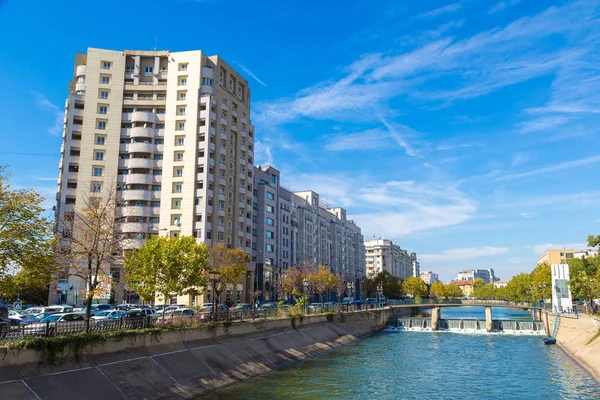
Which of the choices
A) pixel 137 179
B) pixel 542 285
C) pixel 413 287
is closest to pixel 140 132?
pixel 137 179

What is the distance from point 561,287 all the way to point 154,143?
8103cm

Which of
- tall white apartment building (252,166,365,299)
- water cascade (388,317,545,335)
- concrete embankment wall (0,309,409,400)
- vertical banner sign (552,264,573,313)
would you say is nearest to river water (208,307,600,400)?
concrete embankment wall (0,309,409,400)

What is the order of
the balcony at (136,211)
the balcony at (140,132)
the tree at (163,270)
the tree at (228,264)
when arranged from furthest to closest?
the balcony at (140,132) → the balcony at (136,211) → the tree at (228,264) → the tree at (163,270)

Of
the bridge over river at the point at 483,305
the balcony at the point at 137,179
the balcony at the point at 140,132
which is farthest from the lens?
the balcony at the point at 140,132

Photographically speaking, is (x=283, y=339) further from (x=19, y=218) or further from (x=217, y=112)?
(x=217, y=112)

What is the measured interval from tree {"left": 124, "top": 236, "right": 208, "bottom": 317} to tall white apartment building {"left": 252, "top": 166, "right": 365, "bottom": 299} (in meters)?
61.7

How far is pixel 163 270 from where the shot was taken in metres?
43.6

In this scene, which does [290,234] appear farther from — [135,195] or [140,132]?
[140,132]

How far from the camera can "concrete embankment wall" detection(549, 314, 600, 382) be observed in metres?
48.6

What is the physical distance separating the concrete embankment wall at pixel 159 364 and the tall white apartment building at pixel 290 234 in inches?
2245

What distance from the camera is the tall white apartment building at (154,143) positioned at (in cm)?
9025

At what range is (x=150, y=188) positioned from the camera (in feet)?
303

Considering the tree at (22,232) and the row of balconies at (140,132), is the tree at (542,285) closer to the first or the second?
the row of balconies at (140,132)

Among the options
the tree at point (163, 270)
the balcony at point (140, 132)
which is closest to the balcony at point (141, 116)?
the balcony at point (140, 132)
